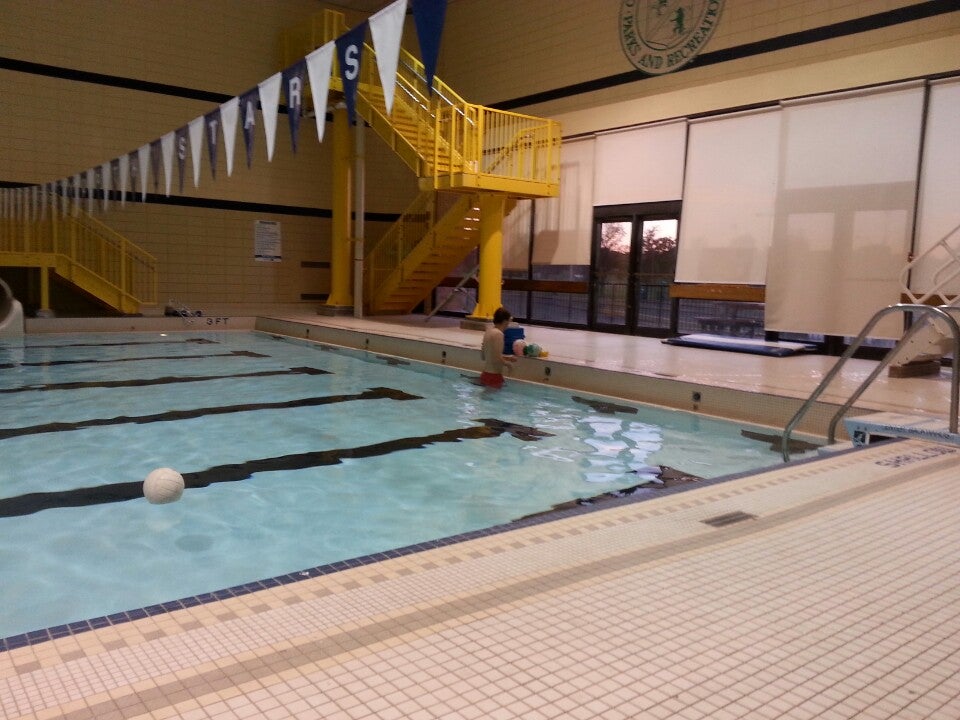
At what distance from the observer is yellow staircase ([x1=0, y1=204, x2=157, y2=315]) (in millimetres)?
10500

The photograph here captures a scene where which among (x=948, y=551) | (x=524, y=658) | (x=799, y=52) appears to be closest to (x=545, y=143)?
(x=799, y=52)

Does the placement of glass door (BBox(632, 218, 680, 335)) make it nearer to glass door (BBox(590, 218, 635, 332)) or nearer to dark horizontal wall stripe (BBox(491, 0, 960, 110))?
glass door (BBox(590, 218, 635, 332))

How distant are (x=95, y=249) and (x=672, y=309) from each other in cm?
944

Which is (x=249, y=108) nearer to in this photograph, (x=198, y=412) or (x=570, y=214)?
(x=198, y=412)

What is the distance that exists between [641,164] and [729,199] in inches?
66.2

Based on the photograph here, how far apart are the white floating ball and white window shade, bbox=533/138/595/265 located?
9139 millimetres

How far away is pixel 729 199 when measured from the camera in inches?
385

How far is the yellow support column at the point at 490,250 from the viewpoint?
34.6 ft

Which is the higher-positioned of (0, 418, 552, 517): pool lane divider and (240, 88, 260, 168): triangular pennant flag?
(240, 88, 260, 168): triangular pennant flag

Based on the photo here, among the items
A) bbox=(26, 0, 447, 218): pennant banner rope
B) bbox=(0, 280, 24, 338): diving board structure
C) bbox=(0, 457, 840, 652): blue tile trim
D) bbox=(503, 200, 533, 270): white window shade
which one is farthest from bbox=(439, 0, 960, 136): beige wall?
bbox=(0, 280, 24, 338): diving board structure

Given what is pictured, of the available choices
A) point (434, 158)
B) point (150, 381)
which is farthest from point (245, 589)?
point (434, 158)

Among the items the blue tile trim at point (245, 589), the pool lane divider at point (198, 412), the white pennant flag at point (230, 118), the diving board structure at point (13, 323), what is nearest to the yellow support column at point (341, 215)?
the diving board structure at point (13, 323)

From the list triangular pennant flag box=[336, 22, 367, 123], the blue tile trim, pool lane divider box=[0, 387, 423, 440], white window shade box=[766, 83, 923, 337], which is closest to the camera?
the blue tile trim

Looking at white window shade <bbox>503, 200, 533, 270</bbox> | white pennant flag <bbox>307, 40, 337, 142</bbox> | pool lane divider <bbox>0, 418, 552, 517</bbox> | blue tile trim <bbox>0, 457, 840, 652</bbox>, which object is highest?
white pennant flag <bbox>307, 40, 337, 142</bbox>
